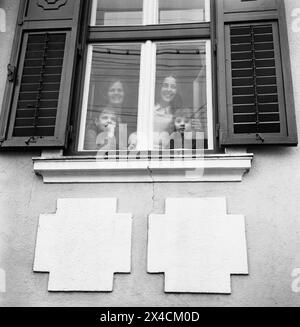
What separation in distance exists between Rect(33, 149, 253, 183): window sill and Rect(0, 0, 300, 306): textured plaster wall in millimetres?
60

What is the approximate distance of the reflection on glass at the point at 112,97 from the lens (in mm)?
4746

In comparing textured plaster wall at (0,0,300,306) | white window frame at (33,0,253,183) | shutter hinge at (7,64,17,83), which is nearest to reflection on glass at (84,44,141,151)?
white window frame at (33,0,253,183)

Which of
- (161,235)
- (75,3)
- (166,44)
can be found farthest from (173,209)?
(75,3)

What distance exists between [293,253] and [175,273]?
3.04 feet

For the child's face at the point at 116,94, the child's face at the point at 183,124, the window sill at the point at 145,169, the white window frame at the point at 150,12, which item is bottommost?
the window sill at the point at 145,169

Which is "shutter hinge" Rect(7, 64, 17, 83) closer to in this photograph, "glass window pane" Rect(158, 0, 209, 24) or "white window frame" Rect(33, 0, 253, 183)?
"white window frame" Rect(33, 0, 253, 183)

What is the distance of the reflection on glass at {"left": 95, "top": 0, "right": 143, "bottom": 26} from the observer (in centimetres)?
539

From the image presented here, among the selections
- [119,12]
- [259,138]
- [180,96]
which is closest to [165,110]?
[180,96]

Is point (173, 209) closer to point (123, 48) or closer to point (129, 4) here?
point (123, 48)

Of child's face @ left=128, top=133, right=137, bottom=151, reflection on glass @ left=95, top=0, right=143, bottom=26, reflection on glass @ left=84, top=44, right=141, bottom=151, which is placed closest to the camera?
child's face @ left=128, top=133, right=137, bottom=151

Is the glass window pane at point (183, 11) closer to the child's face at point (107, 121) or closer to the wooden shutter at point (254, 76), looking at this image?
the wooden shutter at point (254, 76)

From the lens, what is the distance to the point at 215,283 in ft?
12.7

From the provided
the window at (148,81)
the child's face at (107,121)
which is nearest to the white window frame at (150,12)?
the window at (148,81)
